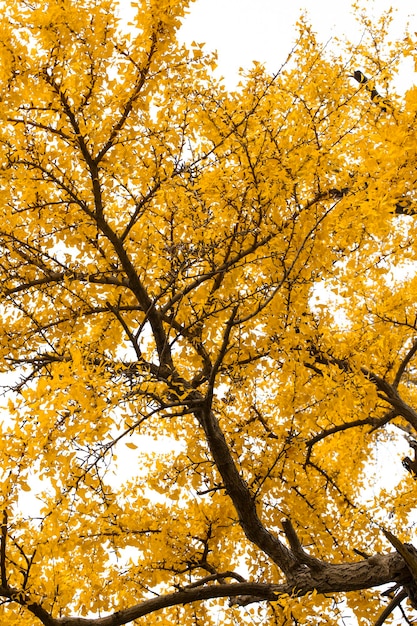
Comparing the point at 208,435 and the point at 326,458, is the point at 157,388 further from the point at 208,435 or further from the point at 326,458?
the point at 326,458

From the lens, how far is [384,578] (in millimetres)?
4000

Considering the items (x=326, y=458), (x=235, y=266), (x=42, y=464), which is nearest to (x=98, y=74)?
(x=235, y=266)

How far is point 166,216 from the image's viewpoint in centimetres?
382

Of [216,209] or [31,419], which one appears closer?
[31,419]

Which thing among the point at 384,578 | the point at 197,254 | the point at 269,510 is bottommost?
the point at 384,578

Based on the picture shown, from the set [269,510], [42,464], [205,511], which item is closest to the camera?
[42,464]

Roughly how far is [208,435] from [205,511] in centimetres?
108

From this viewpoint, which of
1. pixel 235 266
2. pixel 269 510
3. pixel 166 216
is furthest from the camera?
pixel 269 510

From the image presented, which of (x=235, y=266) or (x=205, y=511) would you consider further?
(x=205, y=511)

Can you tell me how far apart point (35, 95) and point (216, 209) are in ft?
4.18

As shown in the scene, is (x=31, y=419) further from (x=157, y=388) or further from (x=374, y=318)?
(x=374, y=318)

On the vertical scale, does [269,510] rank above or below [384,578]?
above

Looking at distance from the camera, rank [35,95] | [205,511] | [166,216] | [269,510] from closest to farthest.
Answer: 1. [35,95]
2. [166,216]
3. [269,510]
4. [205,511]

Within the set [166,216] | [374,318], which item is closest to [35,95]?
[166,216]
